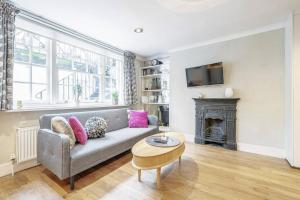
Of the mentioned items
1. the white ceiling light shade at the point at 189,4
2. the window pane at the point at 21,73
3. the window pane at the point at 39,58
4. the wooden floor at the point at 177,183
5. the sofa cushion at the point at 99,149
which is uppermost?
the white ceiling light shade at the point at 189,4

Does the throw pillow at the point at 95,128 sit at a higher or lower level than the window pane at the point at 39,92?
lower

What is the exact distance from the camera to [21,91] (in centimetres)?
236

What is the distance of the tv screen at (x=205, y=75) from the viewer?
10.6 ft

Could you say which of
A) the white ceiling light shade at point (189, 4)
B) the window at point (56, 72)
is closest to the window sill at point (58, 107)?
the window at point (56, 72)

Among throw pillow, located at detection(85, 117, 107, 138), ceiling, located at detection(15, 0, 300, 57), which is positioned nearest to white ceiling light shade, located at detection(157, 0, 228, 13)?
ceiling, located at detection(15, 0, 300, 57)

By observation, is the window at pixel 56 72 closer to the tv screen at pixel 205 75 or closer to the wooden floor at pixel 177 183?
the wooden floor at pixel 177 183

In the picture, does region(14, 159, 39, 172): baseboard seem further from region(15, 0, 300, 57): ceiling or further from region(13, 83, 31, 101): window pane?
region(15, 0, 300, 57): ceiling

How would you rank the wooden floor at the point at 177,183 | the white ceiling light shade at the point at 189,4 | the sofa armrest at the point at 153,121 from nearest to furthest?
the wooden floor at the point at 177,183 < the white ceiling light shade at the point at 189,4 < the sofa armrest at the point at 153,121

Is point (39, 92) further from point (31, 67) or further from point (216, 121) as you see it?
point (216, 121)

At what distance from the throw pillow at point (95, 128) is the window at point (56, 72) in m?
0.76

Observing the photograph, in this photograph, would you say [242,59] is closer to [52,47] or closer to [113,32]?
[113,32]

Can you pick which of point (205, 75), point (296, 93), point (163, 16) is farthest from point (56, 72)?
point (296, 93)

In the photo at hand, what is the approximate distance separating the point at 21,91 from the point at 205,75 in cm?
343

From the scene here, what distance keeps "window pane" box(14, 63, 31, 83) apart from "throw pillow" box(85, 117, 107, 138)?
1165mm
